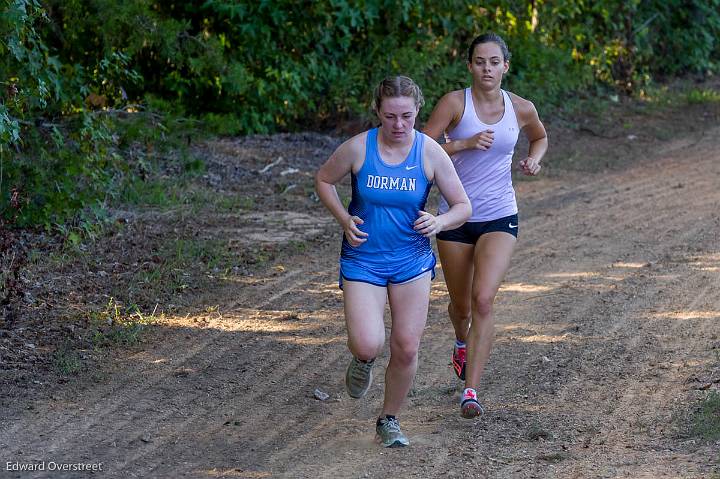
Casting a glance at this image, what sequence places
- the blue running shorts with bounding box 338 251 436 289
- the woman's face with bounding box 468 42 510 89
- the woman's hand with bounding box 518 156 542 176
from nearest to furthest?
1. the blue running shorts with bounding box 338 251 436 289
2. the woman's face with bounding box 468 42 510 89
3. the woman's hand with bounding box 518 156 542 176

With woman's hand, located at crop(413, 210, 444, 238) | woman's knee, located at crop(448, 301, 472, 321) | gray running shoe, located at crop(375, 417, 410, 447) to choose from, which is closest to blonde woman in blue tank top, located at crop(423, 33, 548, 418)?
woman's knee, located at crop(448, 301, 472, 321)

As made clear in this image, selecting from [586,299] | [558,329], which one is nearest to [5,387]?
[558,329]

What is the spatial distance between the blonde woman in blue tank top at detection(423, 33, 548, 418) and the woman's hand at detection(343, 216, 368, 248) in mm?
770

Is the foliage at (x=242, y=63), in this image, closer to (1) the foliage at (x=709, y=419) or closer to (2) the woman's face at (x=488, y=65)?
(2) the woman's face at (x=488, y=65)

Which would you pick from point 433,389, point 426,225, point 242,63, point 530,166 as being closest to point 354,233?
point 426,225

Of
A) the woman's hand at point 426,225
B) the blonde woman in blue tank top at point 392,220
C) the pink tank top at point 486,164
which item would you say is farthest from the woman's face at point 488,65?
the woman's hand at point 426,225

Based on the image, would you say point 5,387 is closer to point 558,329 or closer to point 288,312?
point 288,312

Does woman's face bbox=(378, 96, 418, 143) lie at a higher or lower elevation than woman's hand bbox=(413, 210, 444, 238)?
higher

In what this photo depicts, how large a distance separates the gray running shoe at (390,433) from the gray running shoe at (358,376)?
18 centimetres

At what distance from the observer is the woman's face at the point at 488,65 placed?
18.4 feet

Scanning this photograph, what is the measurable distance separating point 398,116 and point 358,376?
1272 millimetres

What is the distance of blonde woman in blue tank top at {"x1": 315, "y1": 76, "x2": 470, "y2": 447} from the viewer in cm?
495

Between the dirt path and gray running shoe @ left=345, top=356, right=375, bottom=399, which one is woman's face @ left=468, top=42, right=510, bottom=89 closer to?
gray running shoe @ left=345, top=356, right=375, bottom=399

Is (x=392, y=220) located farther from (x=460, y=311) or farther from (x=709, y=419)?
(x=709, y=419)
